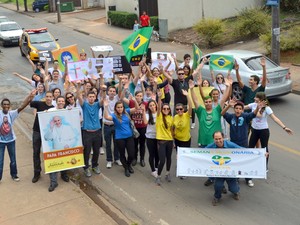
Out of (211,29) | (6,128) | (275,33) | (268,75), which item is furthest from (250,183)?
(211,29)

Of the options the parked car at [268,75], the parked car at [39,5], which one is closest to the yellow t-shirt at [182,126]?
the parked car at [268,75]

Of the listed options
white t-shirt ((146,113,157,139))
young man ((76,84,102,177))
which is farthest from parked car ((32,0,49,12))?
white t-shirt ((146,113,157,139))

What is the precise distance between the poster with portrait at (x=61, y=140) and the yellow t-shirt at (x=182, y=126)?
185cm

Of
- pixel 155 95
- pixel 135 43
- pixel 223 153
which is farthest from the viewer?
pixel 135 43

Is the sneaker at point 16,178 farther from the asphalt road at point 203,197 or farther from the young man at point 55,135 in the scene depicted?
the asphalt road at point 203,197

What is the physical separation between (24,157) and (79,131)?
2097 millimetres

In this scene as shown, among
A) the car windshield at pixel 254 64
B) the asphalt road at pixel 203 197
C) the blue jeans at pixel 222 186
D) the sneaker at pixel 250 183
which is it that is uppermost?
the car windshield at pixel 254 64

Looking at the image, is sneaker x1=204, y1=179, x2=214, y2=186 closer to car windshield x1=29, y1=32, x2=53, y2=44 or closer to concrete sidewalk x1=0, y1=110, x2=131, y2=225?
concrete sidewalk x1=0, y1=110, x2=131, y2=225

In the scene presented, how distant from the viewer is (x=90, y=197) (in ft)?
25.3

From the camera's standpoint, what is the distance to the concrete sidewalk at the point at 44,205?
676cm

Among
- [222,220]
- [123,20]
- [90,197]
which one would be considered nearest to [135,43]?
[90,197]

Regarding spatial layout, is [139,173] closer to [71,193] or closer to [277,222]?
[71,193]

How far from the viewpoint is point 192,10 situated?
89.9ft

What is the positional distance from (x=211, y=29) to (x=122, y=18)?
1141 cm
